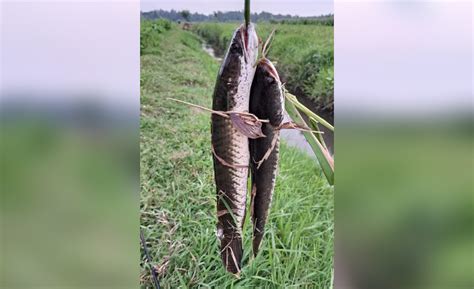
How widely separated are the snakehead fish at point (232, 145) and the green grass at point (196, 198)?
3 centimetres

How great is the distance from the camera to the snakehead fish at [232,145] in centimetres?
168

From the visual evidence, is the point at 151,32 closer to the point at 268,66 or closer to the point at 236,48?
the point at 236,48

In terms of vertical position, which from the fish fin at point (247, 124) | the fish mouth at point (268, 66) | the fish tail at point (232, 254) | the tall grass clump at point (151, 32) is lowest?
the fish tail at point (232, 254)

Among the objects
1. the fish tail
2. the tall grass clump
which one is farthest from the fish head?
the fish tail

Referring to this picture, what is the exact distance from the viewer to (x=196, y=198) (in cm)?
175

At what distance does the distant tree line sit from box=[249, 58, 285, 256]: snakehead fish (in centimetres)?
14

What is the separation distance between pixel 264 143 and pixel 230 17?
407 mm

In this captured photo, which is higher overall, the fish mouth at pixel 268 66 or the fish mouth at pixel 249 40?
the fish mouth at pixel 249 40
